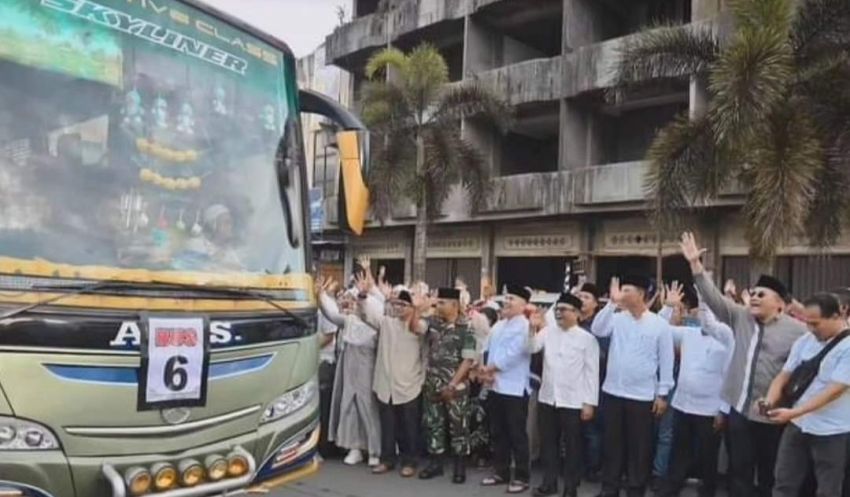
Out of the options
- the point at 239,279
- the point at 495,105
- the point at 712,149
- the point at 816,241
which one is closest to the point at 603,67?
the point at 495,105

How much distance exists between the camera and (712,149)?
13641 millimetres

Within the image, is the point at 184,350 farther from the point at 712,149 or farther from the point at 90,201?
the point at 712,149

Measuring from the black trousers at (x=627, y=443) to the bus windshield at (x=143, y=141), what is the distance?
3.35 metres

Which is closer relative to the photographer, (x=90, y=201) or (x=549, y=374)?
(x=90, y=201)

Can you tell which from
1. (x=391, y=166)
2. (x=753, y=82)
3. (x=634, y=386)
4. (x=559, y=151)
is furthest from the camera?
(x=559, y=151)

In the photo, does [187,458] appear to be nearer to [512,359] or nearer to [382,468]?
[512,359]

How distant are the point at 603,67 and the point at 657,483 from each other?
15204mm

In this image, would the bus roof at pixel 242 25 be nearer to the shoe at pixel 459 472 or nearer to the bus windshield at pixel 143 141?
→ the bus windshield at pixel 143 141

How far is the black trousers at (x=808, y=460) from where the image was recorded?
5.37 meters

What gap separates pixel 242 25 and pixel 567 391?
158 inches

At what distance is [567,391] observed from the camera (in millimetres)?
6977

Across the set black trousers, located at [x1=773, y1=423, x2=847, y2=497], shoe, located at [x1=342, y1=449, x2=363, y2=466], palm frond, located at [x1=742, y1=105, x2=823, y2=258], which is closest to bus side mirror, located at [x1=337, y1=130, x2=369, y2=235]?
black trousers, located at [x1=773, y1=423, x2=847, y2=497]

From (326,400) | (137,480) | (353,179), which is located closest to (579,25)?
(326,400)

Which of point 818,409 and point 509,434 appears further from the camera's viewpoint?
point 509,434
